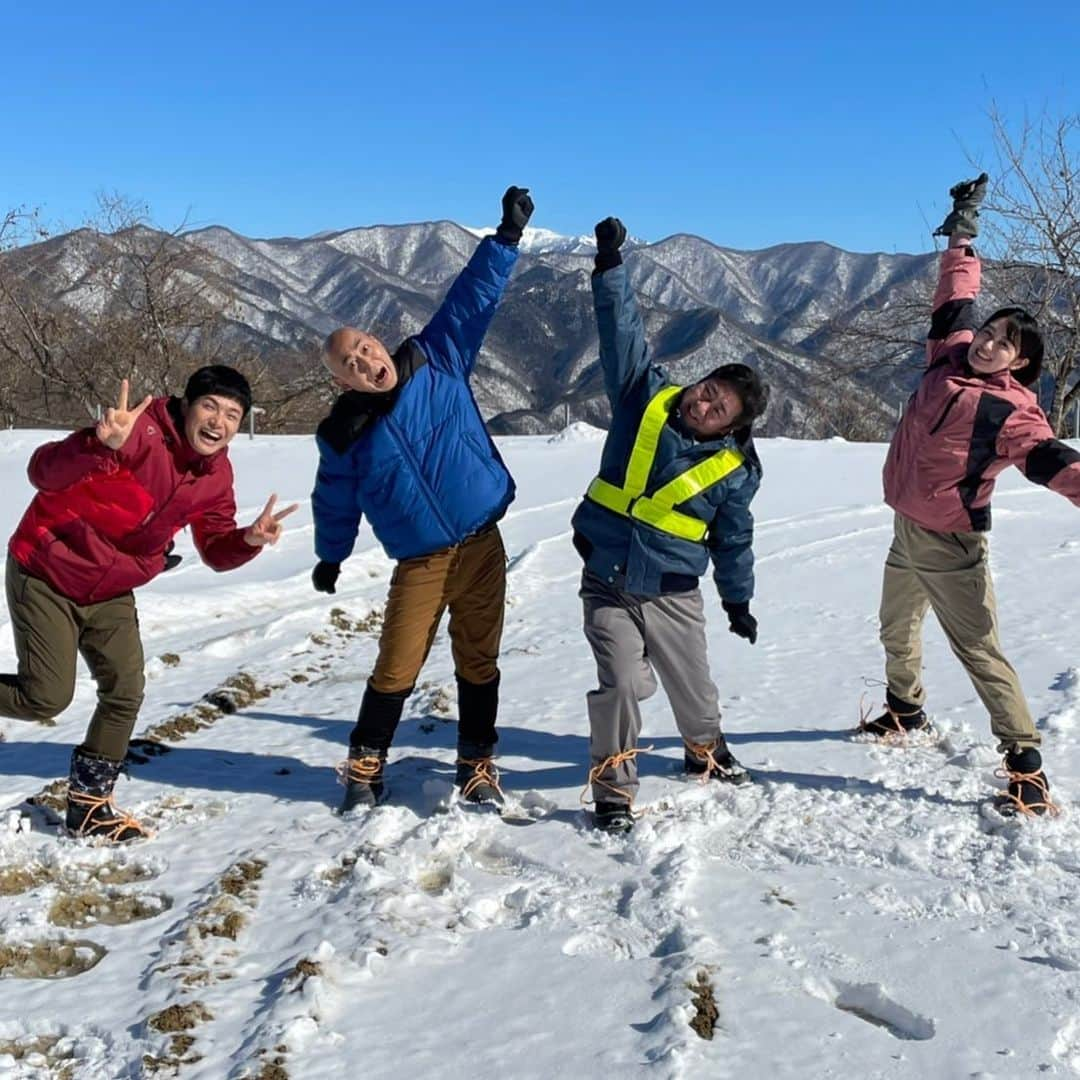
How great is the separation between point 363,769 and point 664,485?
162cm

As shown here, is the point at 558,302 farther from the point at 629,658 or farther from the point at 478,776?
the point at 629,658

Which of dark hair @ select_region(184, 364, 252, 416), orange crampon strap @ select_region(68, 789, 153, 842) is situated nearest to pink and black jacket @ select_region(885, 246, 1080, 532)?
dark hair @ select_region(184, 364, 252, 416)

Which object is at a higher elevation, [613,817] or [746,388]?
[746,388]

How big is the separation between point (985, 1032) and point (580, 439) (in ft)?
46.9

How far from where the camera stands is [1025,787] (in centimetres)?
400

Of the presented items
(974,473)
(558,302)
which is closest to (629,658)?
(974,473)

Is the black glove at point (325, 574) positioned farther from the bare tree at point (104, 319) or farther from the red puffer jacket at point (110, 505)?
the bare tree at point (104, 319)

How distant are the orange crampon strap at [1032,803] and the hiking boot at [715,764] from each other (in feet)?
3.23

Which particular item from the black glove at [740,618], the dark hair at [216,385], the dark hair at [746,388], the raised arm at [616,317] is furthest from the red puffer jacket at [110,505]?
the black glove at [740,618]

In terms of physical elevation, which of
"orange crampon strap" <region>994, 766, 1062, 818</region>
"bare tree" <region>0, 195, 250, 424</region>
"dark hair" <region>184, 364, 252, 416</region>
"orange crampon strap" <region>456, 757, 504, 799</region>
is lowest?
"orange crampon strap" <region>994, 766, 1062, 818</region>

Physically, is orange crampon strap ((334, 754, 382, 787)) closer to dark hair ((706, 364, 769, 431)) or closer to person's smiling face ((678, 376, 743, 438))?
person's smiling face ((678, 376, 743, 438))

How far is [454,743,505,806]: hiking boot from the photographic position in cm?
424

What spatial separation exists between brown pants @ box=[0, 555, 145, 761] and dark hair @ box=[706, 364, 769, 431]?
7.74 ft

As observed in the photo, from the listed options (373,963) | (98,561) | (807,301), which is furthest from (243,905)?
(807,301)
